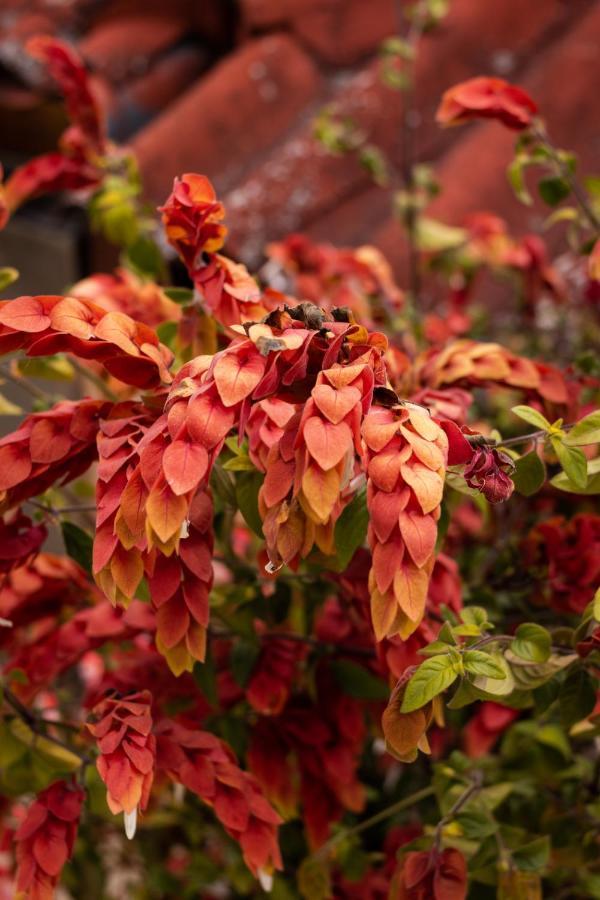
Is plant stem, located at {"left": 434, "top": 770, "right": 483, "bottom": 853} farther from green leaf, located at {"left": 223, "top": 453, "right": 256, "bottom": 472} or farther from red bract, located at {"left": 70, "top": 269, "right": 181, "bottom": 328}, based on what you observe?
red bract, located at {"left": 70, "top": 269, "right": 181, "bottom": 328}

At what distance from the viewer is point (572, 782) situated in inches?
30.9

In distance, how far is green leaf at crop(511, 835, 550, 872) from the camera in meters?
0.64

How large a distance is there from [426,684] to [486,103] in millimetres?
410

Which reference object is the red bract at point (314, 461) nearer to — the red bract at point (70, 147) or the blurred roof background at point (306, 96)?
the red bract at point (70, 147)

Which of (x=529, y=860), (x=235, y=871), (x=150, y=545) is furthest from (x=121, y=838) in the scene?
(x=150, y=545)

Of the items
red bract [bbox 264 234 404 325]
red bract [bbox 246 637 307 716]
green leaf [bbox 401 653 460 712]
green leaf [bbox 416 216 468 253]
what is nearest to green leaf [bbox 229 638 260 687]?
red bract [bbox 246 637 307 716]

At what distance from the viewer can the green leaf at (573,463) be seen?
532 mm

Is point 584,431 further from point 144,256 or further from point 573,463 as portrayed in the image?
point 144,256

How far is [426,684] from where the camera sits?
0.49 metres

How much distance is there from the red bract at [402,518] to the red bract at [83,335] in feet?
0.48

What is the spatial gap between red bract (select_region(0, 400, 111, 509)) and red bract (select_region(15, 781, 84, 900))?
A: 16 centimetres

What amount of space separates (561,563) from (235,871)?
1.14 ft

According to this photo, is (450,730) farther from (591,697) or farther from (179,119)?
(179,119)

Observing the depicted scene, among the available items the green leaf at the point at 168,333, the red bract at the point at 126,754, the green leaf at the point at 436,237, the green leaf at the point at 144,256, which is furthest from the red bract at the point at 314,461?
the green leaf at the point at 436,237
